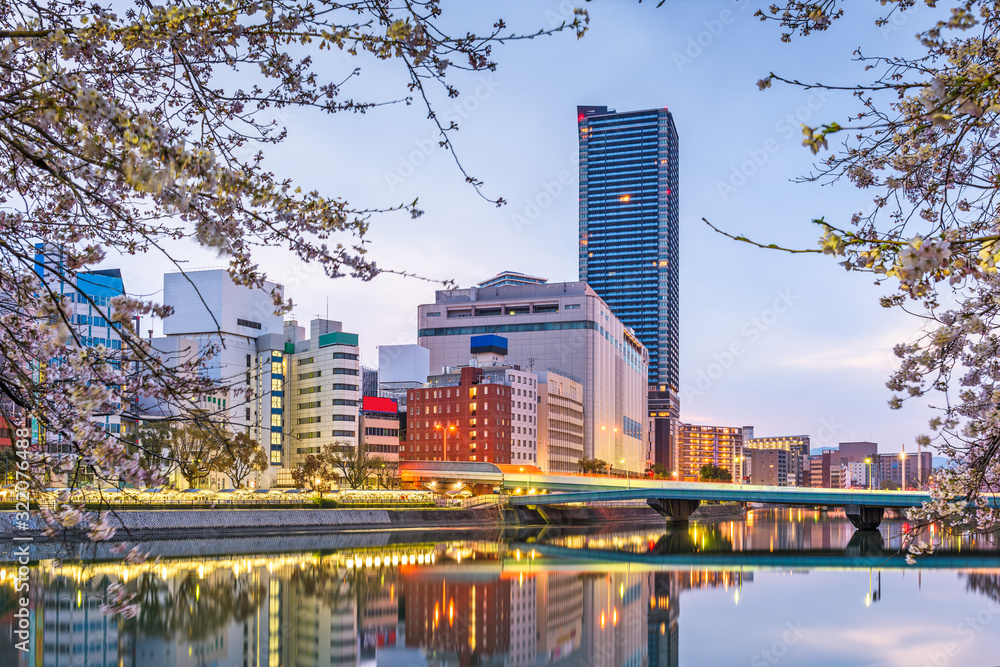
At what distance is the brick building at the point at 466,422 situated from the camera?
14238cm

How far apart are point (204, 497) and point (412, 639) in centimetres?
4425

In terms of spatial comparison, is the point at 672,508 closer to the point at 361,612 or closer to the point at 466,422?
the point at 466,422

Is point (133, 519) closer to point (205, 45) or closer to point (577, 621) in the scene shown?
point (577, 621)

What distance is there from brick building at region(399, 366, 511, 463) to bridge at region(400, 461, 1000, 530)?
2253 centimetres

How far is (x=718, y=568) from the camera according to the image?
6009 cm

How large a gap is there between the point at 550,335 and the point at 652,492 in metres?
97.8

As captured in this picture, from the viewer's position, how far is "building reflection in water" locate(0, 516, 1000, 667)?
→ 104ft

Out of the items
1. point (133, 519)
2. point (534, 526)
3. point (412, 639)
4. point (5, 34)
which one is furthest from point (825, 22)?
point (534, 526)

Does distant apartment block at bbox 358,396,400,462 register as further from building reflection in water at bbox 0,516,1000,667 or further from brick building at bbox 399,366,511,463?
building reflection in water at bbox 0,516,1000,667

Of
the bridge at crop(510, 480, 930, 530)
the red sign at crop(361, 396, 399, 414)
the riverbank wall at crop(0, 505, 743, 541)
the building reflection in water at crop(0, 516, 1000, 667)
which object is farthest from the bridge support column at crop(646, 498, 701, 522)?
the red sign at crop(361, 396, 399, 414)

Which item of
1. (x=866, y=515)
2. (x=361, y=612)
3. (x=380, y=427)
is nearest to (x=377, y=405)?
(x=380, y=427)

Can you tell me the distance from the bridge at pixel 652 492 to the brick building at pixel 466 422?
22525 mm

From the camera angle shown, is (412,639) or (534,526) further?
(534,526)

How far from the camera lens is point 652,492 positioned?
301 ft
